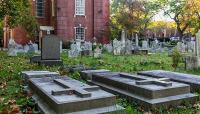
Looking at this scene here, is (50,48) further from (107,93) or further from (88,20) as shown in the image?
(88,20)

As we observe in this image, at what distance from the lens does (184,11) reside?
48938 millimetres

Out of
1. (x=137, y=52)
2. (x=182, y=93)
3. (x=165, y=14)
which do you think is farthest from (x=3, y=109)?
(x=165, y=14)

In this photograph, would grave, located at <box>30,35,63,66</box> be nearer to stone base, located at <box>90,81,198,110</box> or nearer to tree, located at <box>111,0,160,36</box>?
stone base, located at <box>90,81,198,110</box>

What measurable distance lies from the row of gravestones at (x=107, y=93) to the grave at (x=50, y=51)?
689cm

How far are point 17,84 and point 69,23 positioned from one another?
30.8 m

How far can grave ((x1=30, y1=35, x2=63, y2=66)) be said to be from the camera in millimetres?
16312

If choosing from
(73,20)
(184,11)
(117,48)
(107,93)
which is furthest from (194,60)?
(184,11)

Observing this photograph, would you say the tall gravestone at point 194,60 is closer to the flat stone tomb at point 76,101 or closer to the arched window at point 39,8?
the flat stone tomb at point 76,101

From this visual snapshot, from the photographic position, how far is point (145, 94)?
23.7 ft

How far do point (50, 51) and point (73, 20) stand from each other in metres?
24.8

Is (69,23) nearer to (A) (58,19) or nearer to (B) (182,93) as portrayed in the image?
(A) (58,19)

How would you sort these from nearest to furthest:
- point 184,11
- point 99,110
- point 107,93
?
point 99,110 → point 107,93 → point 184,11

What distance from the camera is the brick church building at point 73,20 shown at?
40.1 metres

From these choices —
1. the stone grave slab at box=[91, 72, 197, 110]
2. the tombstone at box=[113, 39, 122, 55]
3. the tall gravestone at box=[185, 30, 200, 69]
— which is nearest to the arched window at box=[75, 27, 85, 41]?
the tombstone at box=[113, 39, 122, 55]
